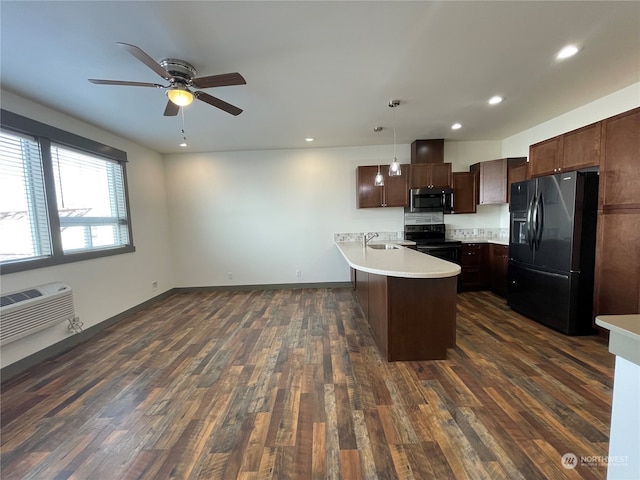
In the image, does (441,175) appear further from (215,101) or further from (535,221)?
(215,101)

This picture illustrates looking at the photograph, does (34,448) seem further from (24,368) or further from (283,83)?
(283,83)

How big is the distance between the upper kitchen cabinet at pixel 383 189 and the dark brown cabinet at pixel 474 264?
52.8 inches

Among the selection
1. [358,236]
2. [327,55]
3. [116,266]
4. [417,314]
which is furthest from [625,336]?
[116,266]

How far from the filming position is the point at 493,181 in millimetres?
4258

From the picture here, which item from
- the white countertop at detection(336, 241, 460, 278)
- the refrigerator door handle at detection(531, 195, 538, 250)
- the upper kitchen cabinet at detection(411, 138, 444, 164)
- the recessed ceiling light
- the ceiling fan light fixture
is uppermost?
the recessed ceiling light

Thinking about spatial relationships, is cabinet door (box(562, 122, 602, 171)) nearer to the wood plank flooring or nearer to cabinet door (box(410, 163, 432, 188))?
cabinet door (box(410, 163, 432, 188))

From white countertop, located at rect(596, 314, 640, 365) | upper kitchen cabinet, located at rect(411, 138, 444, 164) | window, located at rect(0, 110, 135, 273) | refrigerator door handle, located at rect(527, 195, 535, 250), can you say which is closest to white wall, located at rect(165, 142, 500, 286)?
upper kitchen cabinet, located at rect(411, 138, 444, 164)

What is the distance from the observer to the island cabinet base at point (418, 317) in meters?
2.35

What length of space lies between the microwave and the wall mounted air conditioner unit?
4949 mm

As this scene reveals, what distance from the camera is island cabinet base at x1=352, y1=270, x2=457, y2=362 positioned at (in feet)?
7.72

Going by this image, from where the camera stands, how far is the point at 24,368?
2.48m

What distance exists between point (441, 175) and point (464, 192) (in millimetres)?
543

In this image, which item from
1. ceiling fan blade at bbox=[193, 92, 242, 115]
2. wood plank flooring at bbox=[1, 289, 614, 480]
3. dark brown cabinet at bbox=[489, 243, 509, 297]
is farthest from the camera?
dark brown cabinet at bbox=[489, 243, 509, 297]

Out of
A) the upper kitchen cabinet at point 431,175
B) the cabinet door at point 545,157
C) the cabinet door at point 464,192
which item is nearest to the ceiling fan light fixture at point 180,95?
the upper kitchen cabinet at point 431,175
